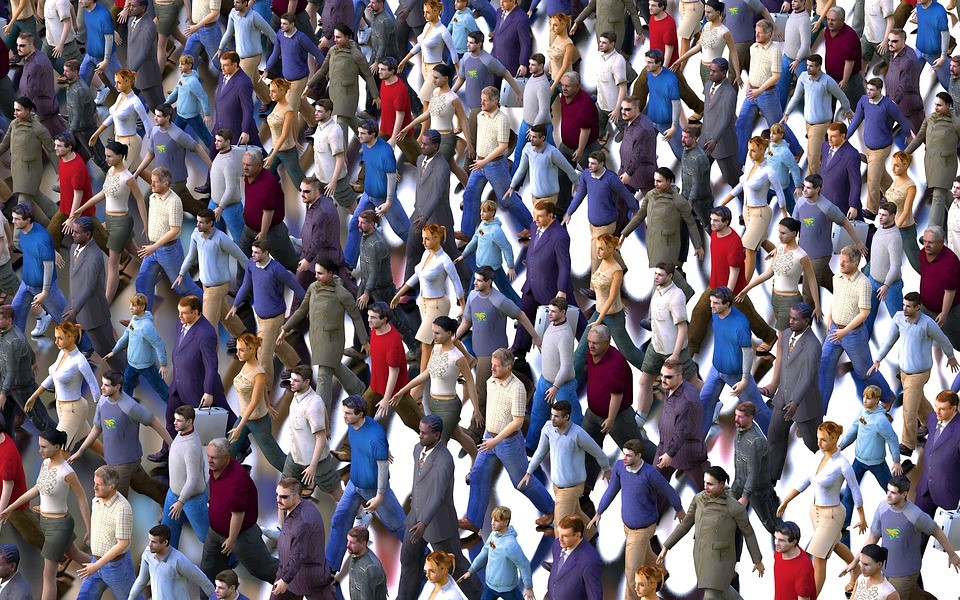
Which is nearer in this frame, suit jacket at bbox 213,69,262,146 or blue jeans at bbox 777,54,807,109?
suit jacket at bbox 213,69,262,146

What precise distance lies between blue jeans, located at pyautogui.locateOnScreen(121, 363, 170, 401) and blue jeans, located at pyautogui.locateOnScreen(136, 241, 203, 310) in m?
1.28

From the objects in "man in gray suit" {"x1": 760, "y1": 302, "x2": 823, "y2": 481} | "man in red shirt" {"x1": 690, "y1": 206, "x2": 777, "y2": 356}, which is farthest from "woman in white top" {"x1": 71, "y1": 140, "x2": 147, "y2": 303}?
"man in gray suit" {"x1": 760, "y1": 302, "x2": 823, "y2": 481}

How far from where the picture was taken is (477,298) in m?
19.8

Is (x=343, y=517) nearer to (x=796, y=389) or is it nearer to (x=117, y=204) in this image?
(x=796, y=389)

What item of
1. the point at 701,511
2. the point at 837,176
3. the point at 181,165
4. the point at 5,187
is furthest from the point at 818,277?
the point at 5,187

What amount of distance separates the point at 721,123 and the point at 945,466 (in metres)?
6.10

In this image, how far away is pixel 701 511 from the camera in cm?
1722

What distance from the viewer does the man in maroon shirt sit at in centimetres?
1788

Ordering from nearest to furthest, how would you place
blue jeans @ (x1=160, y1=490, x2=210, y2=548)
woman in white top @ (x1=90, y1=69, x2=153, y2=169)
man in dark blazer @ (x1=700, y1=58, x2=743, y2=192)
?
blue jeans @ (x1=160, y1=490, x2=210, y2=548) → man in dark blazer @ (x1=700, y1=58, x2=743, y2=192) → woman in white top @ (x1=90, y1=69, x2=153, y2=169)

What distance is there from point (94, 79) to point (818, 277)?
9.13m

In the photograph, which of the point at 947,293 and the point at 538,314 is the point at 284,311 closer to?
the point at 538,314

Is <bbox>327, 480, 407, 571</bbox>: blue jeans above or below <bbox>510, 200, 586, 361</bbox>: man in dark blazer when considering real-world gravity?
below

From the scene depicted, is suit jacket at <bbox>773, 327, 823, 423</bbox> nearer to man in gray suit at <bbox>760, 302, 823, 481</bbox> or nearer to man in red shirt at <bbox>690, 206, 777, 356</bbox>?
man in gray suit at <bbox>760, 302, 823, 481</bbox>

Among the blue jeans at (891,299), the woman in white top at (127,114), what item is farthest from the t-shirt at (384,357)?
the woman in white top at (127,114)
